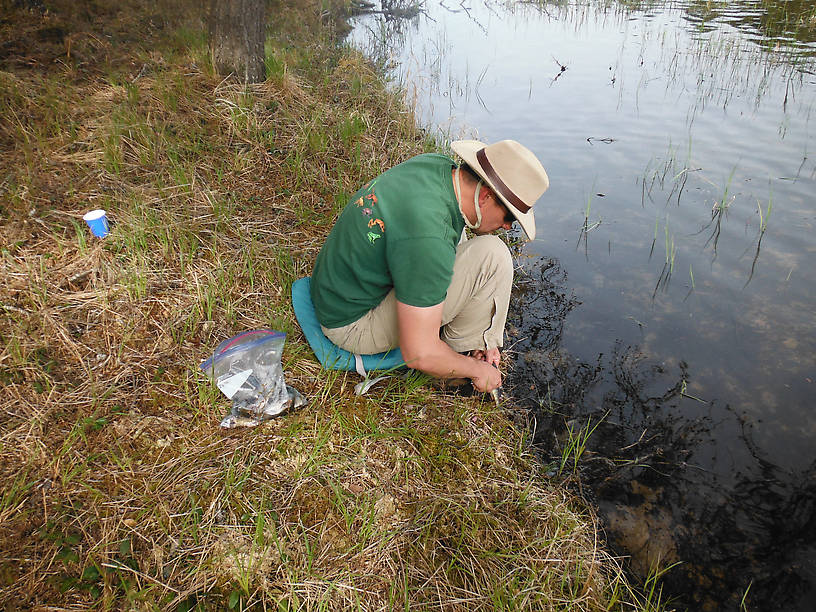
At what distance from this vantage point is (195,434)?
7.46 ft

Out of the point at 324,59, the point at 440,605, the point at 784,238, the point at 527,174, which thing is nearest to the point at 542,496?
the point at 440,605

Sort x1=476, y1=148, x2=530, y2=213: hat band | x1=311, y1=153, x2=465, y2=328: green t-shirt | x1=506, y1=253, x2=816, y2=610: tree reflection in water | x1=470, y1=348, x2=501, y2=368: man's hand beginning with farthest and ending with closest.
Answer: x1=470, y1=348, x2=501, y2=368: man's hand
x1=506, y1=253, x2=816, y2=610: tree reflection in water
x1=476, y1=148, x2=530, y2=213: hat band
x1=311, y1=153, x2=465, y2=328: green t-shirt

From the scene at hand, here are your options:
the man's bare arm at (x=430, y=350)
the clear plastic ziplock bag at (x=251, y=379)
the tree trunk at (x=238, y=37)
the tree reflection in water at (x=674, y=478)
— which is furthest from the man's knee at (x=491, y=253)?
the tree trunk at (x=238, y=37)

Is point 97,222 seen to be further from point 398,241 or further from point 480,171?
point 480,171

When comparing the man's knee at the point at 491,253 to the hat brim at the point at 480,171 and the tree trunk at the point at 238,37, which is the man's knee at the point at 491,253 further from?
the tree trunk at the point at 238,37

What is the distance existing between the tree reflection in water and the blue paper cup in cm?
262

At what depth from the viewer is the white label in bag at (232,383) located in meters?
2.39

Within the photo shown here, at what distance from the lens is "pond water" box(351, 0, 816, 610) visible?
244 centimetres

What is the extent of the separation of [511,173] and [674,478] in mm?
1843

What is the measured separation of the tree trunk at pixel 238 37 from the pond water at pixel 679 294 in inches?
82.2

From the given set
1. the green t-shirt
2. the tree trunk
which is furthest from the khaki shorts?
the tree trunk

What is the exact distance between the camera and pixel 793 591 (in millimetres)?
2168

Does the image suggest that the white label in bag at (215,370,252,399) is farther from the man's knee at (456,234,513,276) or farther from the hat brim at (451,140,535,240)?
the hat brim at (451,140,535,240)

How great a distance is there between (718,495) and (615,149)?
4634 mm
